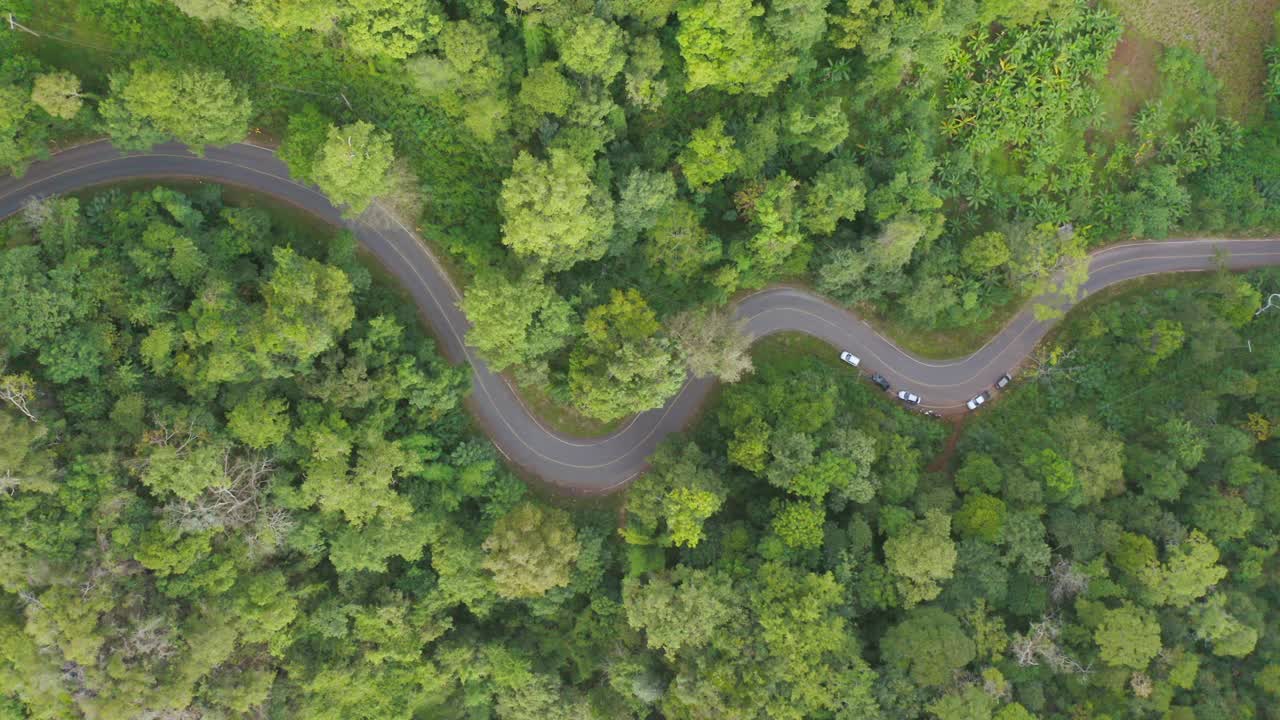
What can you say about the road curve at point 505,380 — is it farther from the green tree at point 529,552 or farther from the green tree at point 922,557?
the green tree at point 922,557

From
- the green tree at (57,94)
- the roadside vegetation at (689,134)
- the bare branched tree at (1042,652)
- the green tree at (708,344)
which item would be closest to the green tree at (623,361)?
the roadside vegetation at (689,134)

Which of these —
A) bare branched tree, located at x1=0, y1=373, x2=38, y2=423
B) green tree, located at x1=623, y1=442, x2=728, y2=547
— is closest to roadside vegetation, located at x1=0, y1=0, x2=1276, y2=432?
green tree, located at x1=623, y1=442, x2=728, y2=547

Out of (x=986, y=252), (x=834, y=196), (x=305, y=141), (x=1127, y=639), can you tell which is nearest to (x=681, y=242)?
(x=834, y=196)

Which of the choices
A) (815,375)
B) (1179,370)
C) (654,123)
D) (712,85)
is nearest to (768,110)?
(712,85)

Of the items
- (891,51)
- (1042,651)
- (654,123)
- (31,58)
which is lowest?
(1042,651)

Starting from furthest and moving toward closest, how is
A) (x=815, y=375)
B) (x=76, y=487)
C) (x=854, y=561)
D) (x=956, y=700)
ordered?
(x=815, y=375), (x=854, y=561), (x=956, y=700), (x=76, y=487)

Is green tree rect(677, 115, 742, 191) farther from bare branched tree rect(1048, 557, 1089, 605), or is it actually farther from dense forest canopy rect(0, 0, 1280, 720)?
bare branched tree rect(1048, 557, 1089, 605)

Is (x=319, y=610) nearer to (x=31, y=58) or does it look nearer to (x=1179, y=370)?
Result: (x=31, y=58)
